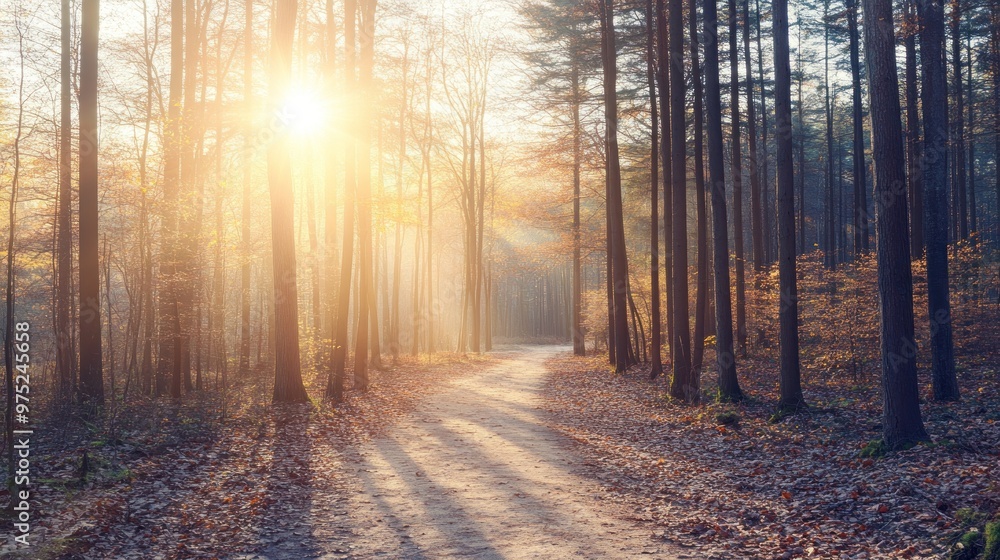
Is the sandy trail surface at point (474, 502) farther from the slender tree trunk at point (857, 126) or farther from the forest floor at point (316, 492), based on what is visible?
the slender tree trunk at point (857, 126)

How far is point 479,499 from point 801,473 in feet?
13.2

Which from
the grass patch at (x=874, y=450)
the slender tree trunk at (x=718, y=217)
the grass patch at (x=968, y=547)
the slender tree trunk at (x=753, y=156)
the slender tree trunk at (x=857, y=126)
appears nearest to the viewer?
the grass patch at (x=968, y=547)

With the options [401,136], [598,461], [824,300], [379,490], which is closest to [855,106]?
[824,300]

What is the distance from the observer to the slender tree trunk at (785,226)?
10790 millimetres

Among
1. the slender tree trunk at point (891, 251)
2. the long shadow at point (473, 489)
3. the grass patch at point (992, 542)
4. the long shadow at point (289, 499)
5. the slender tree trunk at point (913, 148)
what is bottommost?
the long shadow at point (473, 489)

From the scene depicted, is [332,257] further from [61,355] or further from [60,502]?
[60,502]

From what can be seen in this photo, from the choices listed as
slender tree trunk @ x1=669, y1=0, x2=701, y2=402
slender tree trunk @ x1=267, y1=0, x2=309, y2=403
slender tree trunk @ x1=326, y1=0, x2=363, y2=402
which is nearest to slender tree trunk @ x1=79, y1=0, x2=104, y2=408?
slender tree trunk @ x1=267, y1=0, x2=309, y2=403

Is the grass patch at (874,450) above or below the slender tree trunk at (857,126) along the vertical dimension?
below

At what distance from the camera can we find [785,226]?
10938mm

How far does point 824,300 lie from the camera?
51.5 ft

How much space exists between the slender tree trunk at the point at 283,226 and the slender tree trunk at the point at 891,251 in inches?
406

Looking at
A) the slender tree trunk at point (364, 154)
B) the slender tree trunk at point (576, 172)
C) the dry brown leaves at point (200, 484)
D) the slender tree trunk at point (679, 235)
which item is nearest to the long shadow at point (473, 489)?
the dry brown leaves at point (200, 484)

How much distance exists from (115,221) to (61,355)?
20.2 ft

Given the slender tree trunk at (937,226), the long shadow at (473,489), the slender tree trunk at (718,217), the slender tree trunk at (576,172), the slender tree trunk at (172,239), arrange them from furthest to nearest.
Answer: the slender tree trunk at (576,172), the slender tree trunk at (172,239), the slender tree trunk at (718,217), the slender tree trunk at (937,226), the long shadow at (473,489)
